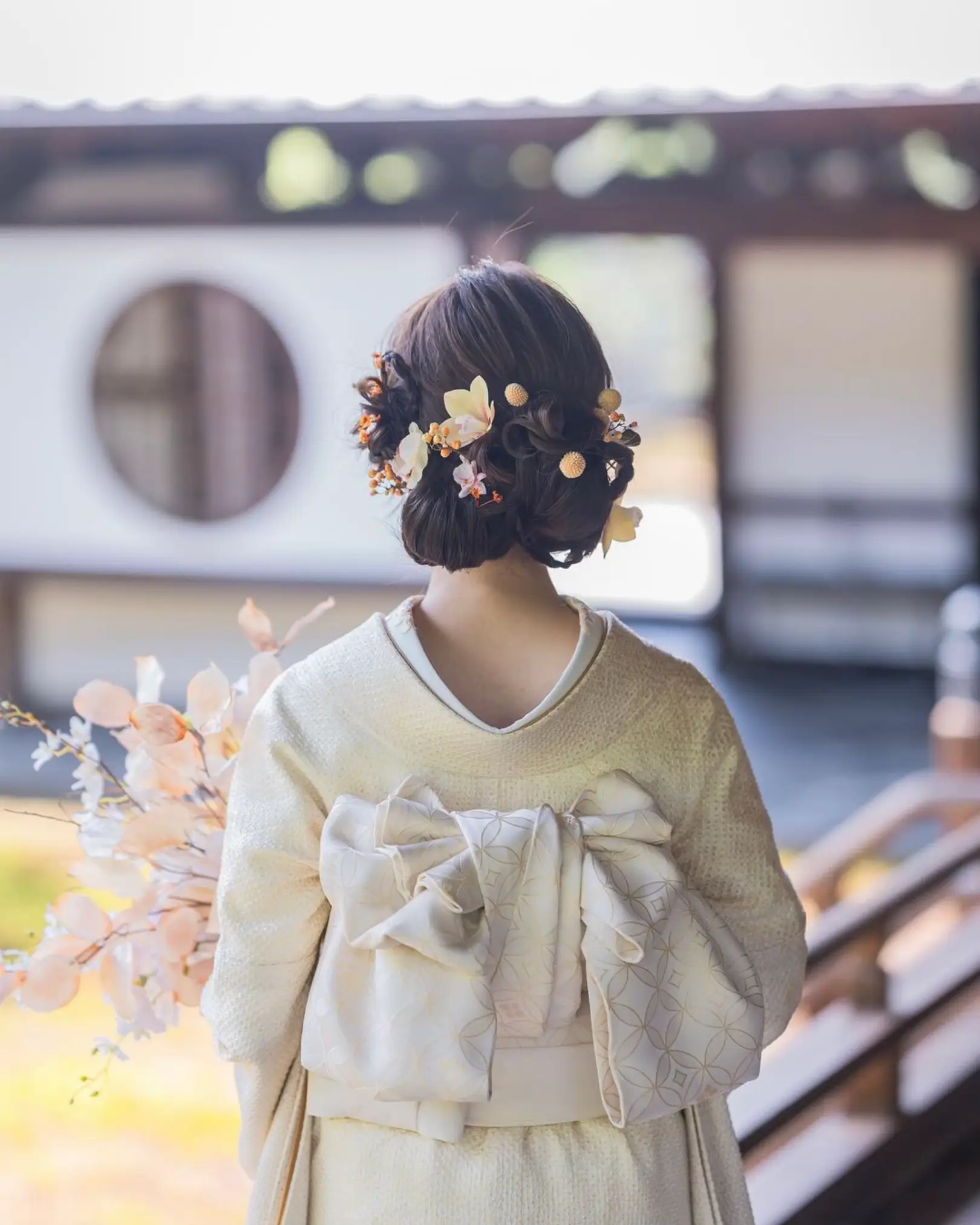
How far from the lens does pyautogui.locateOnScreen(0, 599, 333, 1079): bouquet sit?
5.05ft

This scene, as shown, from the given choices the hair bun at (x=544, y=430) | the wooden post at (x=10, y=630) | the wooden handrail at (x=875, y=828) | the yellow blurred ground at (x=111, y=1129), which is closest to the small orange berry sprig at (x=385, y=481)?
the hair bun at (x=544, y=430)

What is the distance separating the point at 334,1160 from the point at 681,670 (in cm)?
58

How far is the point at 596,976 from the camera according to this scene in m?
1.34

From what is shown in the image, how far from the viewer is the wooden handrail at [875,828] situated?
334 cm

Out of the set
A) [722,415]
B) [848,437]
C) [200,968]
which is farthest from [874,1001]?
[722,415]

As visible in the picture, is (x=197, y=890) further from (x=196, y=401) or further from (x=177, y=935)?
(x=196, y=401)

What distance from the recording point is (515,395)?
4.23ft

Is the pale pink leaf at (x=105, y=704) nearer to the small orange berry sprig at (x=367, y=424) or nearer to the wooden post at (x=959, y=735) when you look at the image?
the small orange berry sprig at (x=367, y=424)

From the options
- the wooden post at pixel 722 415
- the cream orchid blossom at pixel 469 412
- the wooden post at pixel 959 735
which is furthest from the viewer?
the wooden post at pixel 722 415

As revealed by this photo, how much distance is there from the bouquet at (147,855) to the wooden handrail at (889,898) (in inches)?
45.5

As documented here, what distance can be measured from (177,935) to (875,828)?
2.37m

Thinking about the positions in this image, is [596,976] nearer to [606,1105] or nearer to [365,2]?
[606,1105]

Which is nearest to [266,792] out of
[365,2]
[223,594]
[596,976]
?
[596,976]

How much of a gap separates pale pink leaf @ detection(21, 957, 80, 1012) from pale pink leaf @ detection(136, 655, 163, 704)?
10.9 inches
